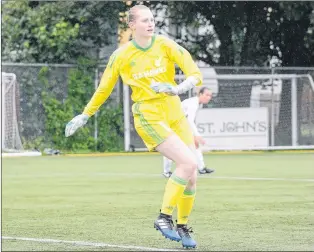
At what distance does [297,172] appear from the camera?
20812 millimetres

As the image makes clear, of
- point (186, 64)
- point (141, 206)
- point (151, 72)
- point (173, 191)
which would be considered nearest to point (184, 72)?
point (186, 64)

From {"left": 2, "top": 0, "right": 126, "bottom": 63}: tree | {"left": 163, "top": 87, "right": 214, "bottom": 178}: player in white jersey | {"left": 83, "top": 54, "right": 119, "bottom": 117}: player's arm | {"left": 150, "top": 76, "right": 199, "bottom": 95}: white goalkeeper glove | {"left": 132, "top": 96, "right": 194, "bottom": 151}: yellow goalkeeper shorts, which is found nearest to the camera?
{"left": 150, "top": 76, "right": 199, "bottom": 95}: white goalkeeper glove

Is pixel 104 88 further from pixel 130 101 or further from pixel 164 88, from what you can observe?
pixel 130 101

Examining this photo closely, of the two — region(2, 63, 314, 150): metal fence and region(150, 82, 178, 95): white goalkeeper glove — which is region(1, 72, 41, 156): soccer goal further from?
region(150, 82, 178, 95): white goalkeeper glove

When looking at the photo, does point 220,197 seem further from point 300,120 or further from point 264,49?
point 264,49

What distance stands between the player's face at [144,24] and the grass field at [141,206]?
1812 millimetres

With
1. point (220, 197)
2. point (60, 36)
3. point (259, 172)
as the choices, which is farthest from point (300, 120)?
point (220, 197)

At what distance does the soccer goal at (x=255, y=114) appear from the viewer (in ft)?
101

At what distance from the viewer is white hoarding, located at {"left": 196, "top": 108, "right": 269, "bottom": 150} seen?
30.6 meters

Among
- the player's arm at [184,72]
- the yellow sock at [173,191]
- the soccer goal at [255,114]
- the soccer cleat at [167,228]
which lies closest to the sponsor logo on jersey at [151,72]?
the player's arm at [184,72]

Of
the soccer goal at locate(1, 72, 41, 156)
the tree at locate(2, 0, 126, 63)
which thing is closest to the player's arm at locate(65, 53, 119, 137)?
the soccer goal at locate(1, 72, 41, 156)

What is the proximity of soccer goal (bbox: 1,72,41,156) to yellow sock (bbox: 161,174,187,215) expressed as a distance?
65.0 feet

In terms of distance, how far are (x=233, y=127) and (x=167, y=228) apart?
21936 millimetres

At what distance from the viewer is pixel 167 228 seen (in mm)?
9008
